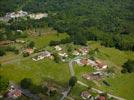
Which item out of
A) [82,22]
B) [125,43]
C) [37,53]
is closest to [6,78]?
[37,53]

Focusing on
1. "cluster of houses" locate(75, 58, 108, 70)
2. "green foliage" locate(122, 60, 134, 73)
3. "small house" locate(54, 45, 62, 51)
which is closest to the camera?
"cluster of houses" locate(75, 58, 108, 70)

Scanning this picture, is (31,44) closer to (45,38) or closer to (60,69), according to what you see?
(45,38)

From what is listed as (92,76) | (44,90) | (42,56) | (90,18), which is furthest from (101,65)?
(90,18)

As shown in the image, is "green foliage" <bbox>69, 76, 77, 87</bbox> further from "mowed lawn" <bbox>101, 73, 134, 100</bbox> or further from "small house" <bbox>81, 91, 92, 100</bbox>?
"mowed lawn" <bbox>101, 73, 134, 100</bbox>

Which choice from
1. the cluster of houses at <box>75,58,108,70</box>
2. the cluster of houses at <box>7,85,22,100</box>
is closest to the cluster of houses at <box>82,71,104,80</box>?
the cluster of houses at <box>75,58,108,70</box>

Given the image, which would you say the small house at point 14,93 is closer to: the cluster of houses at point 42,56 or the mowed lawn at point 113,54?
the cluster of houses at point 42,56
